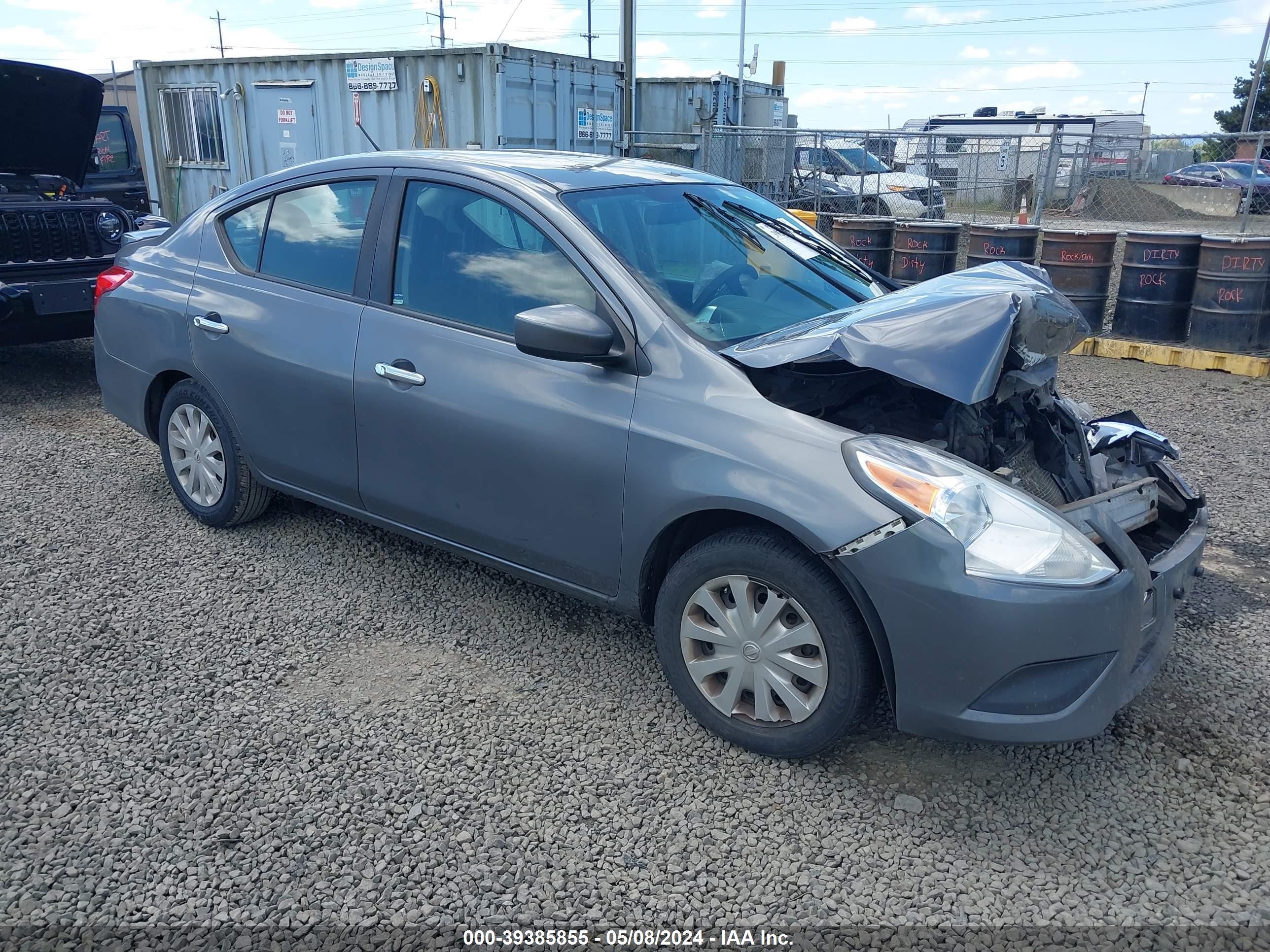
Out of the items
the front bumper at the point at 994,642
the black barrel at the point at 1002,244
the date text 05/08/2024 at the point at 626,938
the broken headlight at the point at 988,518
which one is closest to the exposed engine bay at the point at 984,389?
the broken headlight at the point at 988,518

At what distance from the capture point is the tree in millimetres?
41906

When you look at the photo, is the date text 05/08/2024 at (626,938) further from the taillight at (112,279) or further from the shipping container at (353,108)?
the shipping container at (353,108)

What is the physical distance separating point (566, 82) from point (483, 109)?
1.73 metres

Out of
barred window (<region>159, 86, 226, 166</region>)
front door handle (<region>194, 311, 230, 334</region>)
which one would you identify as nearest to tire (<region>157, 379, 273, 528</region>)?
front door handle (<region>194, 311, 230, 334</region>)

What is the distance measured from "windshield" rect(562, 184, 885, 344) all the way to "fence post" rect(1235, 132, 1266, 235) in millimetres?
8762

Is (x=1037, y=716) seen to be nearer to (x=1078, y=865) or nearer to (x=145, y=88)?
(x=1078, y=865)

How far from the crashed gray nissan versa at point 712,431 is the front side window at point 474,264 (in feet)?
0.03

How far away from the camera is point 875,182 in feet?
47.9

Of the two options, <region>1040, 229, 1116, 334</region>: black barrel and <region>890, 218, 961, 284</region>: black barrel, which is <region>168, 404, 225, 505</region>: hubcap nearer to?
<region>890, 218, 961, 284</region>: black barrel

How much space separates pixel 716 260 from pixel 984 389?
1.15 meters

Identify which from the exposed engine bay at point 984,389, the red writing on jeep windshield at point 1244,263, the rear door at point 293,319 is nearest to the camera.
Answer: the exposed engine bay at point 984,389

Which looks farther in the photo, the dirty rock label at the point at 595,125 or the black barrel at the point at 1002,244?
the dirty rock label at the point at 595,125

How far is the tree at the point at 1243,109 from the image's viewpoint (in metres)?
41.9

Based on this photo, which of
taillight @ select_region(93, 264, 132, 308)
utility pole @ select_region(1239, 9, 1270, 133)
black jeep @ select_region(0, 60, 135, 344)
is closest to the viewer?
taillight @ select_region(93, 264, 132, 308)
